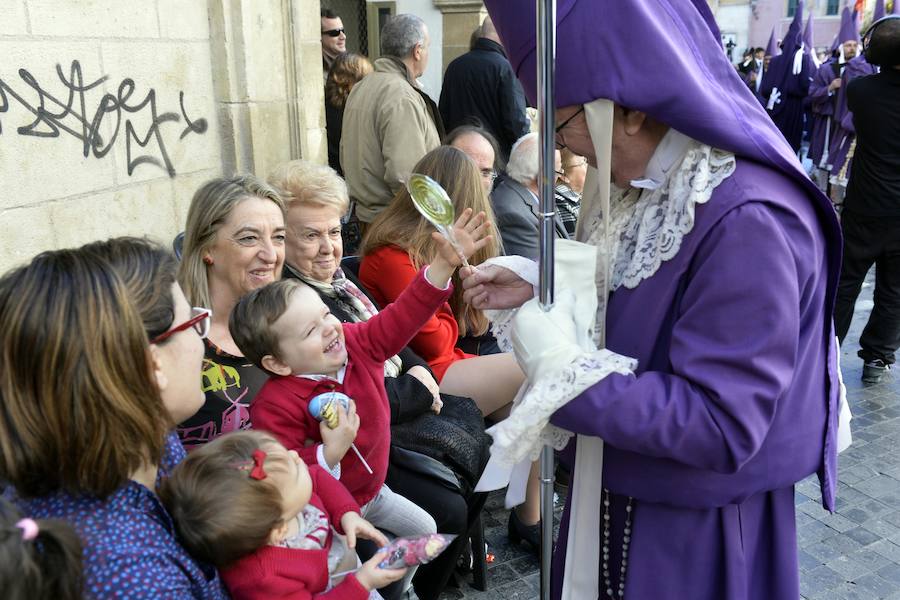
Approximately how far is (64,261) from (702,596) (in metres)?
1.37

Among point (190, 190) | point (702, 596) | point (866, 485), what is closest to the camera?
point (702, 596)

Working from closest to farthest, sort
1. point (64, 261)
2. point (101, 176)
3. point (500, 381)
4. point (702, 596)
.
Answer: point (64, 261), point (702, 596), point (500, 381), point (101, 176)

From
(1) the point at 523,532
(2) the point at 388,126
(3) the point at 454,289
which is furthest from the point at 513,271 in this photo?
(2) the point at 388,126

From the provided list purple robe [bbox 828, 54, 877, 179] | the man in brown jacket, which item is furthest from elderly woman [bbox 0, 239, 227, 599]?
purple robe [bbox 828, 54, 877, 179]

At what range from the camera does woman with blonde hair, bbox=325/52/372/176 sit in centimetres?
586

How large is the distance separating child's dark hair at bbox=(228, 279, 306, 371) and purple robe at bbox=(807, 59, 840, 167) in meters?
10.1

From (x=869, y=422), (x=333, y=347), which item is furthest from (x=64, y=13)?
(x=869, y=422)

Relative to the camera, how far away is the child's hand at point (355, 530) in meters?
1.82

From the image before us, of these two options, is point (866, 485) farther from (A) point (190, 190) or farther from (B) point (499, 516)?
(A) point (190, 190)

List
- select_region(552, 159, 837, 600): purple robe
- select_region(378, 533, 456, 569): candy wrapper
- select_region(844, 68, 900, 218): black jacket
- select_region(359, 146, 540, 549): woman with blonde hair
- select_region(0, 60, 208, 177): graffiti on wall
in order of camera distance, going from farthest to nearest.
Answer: select_region(844, 68, 900, 218): black jacket, select_region(359, 146, 540, 549): woman with blonde hair, select_region(0, 60, 208, 177): graffiti on wall, select_region(378, 533, 456, 569): candy wrapper, select_region(552, 159, 837, 600): purple robe

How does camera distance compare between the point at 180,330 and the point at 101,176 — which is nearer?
the point at 180,330

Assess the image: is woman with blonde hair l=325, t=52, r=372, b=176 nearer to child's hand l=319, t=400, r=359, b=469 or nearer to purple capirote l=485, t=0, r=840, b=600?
child's hand l=319, t=400, r=359, b=469

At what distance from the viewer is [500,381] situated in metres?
3.24

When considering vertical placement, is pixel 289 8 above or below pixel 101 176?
above
